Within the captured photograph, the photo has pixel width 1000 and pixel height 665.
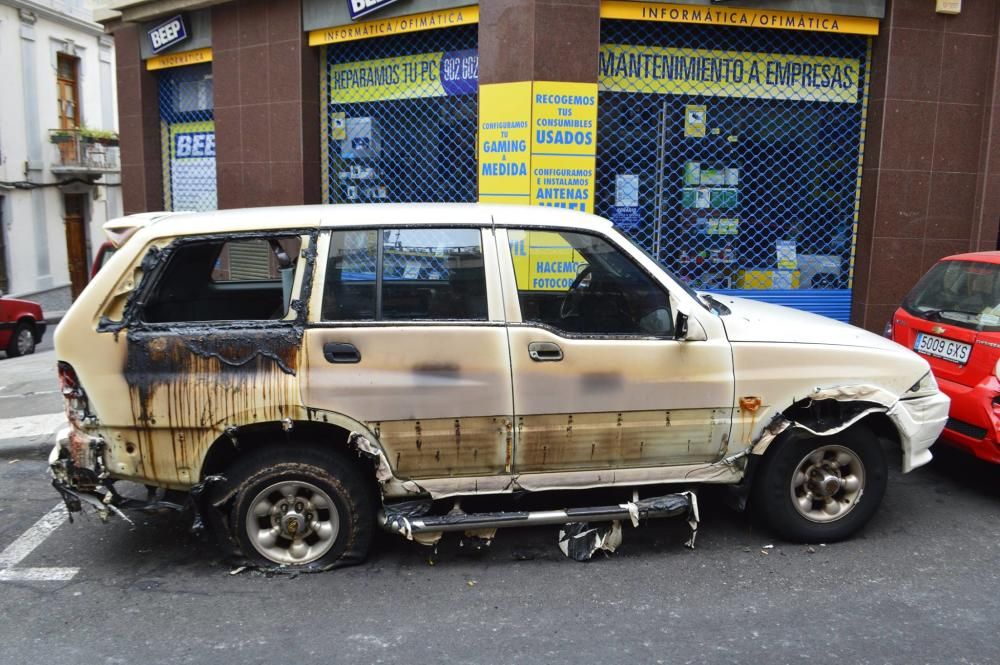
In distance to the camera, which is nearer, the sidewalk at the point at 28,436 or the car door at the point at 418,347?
the car door at the point at 418,347

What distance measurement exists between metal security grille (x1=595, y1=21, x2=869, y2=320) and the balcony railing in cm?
2075

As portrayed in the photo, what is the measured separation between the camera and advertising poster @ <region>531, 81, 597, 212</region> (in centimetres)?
852

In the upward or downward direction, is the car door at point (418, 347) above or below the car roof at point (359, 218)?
below

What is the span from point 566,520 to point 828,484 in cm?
152

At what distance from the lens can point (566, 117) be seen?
8.58m

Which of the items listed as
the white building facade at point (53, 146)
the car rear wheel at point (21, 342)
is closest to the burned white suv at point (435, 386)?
the car rear wheel at point (21, 342)

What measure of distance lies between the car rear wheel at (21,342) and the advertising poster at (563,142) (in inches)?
416

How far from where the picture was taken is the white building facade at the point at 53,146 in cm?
2328

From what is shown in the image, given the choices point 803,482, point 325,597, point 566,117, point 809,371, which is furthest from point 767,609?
point 566,117

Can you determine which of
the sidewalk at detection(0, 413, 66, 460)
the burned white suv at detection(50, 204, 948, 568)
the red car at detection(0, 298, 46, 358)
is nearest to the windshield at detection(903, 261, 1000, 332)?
the burned white suv at detection(50, 204, 948, 568)

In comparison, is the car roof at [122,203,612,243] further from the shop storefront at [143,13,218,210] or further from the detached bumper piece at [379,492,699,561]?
the shop storefront at [143,13,218,210]

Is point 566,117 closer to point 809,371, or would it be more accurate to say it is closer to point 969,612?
point 809,371

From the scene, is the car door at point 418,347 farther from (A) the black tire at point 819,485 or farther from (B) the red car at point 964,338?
(B) the red car at point 964,338

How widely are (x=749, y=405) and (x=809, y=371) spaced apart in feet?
1.24
